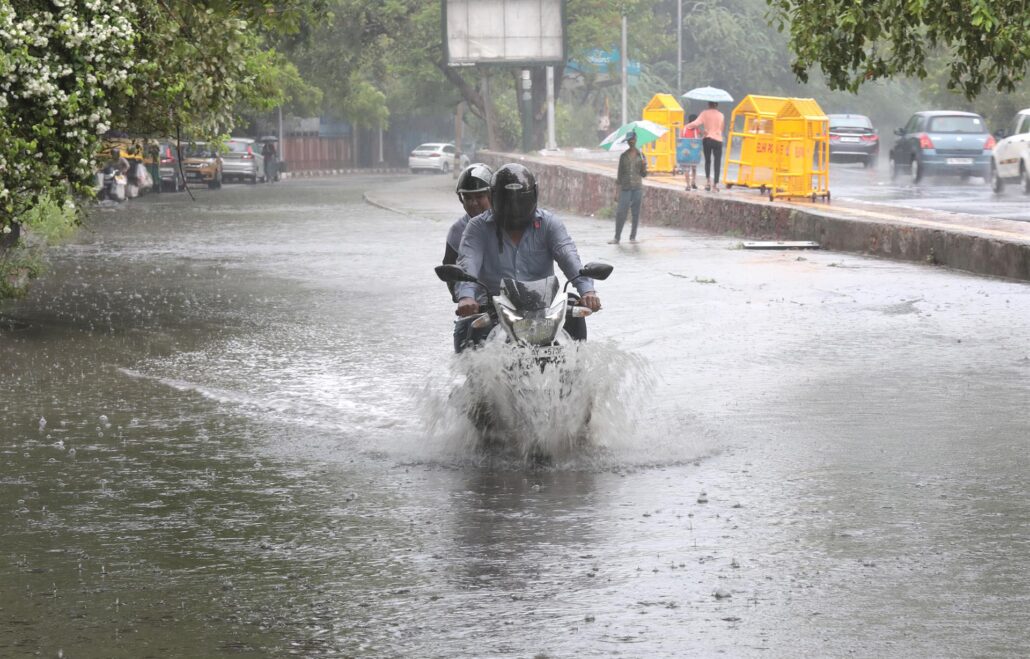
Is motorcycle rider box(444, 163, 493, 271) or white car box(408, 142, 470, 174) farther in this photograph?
white car box(408, 142, 470, 174)

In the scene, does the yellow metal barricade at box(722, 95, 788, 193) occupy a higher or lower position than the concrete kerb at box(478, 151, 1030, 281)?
higher

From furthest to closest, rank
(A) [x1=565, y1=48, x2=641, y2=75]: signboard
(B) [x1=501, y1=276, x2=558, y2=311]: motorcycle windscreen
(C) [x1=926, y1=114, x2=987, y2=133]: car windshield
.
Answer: (A) [x1=565, y1=48, x2=641, y2=75]: signboard
(C) [x1=926, y1=114, x2=987, y2=133]: car windshield
(B) [x1=501, y1=276, x2=558, y2=311]: motorcycle windscreen

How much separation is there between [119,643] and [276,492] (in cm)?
249

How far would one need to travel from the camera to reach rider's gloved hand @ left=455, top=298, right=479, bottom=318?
27.5ft

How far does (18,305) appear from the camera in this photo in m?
16.2

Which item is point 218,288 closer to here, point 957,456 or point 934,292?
point 934,292

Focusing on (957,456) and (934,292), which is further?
(934,292)

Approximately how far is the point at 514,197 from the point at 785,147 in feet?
63.1

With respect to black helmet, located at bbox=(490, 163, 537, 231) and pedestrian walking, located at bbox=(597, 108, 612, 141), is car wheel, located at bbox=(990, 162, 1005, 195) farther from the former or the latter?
pedestrian walking, located at bbox=(597, 108, 612, 141)

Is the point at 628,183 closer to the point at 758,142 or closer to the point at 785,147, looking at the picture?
the point at 785,147

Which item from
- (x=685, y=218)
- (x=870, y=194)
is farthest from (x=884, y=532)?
(x=870, y=194)

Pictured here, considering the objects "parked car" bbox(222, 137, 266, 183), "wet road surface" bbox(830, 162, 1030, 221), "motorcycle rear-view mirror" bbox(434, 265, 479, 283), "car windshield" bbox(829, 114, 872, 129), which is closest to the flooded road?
"motorcycle rear-view mirror" bbox(434, 265, 479, 283)

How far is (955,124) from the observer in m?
37.8

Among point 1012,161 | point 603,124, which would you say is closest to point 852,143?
point 1012,161
